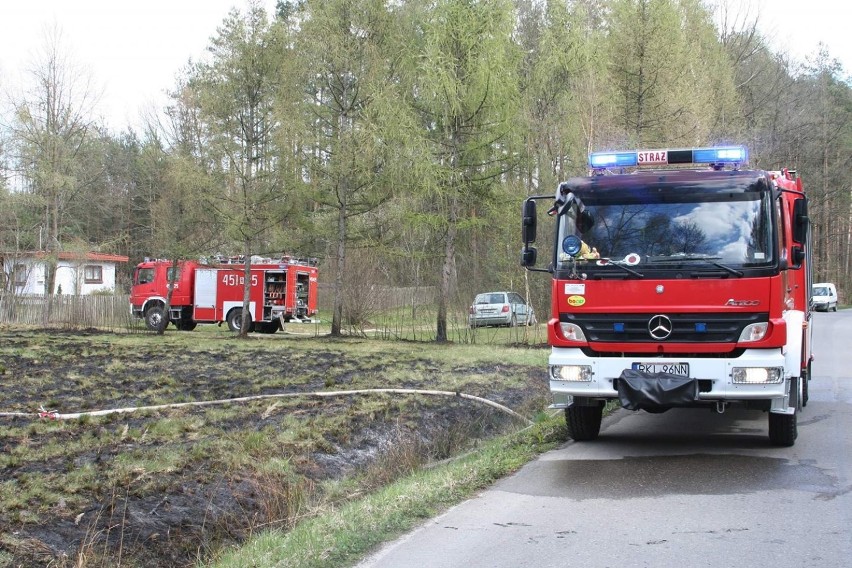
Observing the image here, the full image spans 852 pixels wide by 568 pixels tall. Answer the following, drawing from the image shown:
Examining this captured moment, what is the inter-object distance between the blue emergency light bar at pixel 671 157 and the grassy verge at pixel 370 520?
3.43 meters

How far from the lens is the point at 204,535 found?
24.1ft

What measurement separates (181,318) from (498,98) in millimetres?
17439

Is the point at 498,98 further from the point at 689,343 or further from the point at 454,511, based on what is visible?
the point at 454,511

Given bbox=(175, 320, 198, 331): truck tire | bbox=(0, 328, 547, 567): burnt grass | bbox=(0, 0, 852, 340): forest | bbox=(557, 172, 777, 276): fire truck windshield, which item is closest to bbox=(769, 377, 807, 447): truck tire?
bbox=(557, 172, 777, 276): fire truck windshield

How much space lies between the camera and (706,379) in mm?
8242

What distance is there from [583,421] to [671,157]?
3.22 metres

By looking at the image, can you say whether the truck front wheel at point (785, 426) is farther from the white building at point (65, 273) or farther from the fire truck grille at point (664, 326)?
the white building at point (65, 273)

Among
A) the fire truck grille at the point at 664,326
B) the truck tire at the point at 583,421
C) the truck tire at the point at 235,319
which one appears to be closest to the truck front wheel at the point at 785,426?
the fire truck grille at the point at 664,326

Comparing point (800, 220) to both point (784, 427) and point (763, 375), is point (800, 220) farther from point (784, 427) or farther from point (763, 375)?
point (784, 427)

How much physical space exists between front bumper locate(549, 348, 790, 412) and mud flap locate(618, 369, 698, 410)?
8 cm

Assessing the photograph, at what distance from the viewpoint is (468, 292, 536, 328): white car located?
109 feet

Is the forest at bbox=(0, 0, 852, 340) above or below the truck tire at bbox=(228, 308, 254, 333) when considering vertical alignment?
above

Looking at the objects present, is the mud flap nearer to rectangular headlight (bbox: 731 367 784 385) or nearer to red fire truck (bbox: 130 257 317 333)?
rectangular headlight (bbox: 731 367 784 385)

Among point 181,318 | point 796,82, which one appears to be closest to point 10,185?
point 181,318
